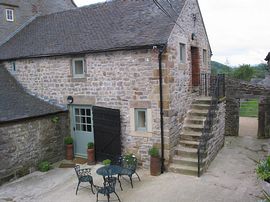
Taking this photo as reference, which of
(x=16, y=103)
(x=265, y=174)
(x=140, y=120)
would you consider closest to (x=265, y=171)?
(x=265, y=174)

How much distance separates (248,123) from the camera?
21125mm

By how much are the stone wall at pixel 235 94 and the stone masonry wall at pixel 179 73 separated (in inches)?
170

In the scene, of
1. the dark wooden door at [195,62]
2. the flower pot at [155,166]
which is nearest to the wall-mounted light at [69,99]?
the flower pot at [155,166]

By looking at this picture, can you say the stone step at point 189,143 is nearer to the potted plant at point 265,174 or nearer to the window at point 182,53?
the window at point 182,53

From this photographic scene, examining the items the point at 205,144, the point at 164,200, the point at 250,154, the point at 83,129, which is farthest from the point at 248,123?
the point at 164,200

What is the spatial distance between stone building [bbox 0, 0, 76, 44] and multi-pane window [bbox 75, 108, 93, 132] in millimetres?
6519

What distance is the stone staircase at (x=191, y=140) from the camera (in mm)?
9398

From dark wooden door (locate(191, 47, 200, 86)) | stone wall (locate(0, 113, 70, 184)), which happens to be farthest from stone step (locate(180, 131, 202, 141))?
stone wall (locate(0, 113, 70, 184))

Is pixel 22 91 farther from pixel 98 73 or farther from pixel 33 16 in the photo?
pixel 33 16

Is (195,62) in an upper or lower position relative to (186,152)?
upper

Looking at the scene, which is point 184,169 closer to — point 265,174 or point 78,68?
point 265,174

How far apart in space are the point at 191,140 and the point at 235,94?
6.87 m

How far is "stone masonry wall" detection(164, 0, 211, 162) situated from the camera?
945cm

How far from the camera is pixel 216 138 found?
11.6 meters
